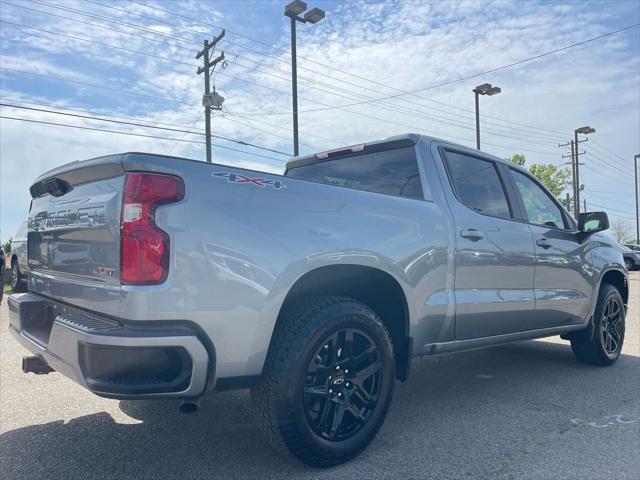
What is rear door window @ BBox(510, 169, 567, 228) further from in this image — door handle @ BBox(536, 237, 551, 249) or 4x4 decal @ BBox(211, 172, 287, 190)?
4x4 decal @ BBox(211, 172, 287, 190)

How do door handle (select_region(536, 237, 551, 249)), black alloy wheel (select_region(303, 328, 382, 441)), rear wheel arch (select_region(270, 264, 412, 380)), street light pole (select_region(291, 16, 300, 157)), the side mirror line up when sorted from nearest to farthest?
black alloy wheel (select_region(303, 328, 382, 441)) → rear wheel arch (select_region(270, 264, 412, 380)) → door handle (select_region(536, 237, 551, 249)) → the side mirror → street light pole (select_region(291, 16, 300, 157))

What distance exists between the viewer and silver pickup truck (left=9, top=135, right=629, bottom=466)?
7.50 ft

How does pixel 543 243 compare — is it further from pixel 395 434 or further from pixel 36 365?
pixel 36 365

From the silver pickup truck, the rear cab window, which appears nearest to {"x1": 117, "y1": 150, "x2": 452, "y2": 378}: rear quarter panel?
the silver pickup truck

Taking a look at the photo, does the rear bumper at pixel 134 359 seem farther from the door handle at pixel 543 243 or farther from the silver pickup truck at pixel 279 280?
the door handle at pixel 543 243

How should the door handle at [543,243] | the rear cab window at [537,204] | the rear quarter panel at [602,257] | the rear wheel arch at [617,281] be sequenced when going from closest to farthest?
the door handle at [543,243], the rear cab window at [537,204], the rear quarter panel at [602,257], the rear wheel arch at [617,281]

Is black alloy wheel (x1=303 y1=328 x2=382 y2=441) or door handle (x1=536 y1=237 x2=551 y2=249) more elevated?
door handle (x1=536 y1=237 x2=551 y2=249)

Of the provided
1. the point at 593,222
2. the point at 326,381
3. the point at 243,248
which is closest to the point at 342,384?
the point at 326,381

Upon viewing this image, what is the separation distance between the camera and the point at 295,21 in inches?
586

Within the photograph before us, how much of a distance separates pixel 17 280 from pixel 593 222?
4.73 metres

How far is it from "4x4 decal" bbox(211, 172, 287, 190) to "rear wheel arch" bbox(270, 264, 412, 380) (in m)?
0.57

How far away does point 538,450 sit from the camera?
3.08m

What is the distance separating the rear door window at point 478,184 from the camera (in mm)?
3871

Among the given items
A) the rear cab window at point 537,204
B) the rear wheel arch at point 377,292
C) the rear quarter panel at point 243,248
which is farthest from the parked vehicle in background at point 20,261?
the rear cab window at point 537,204
